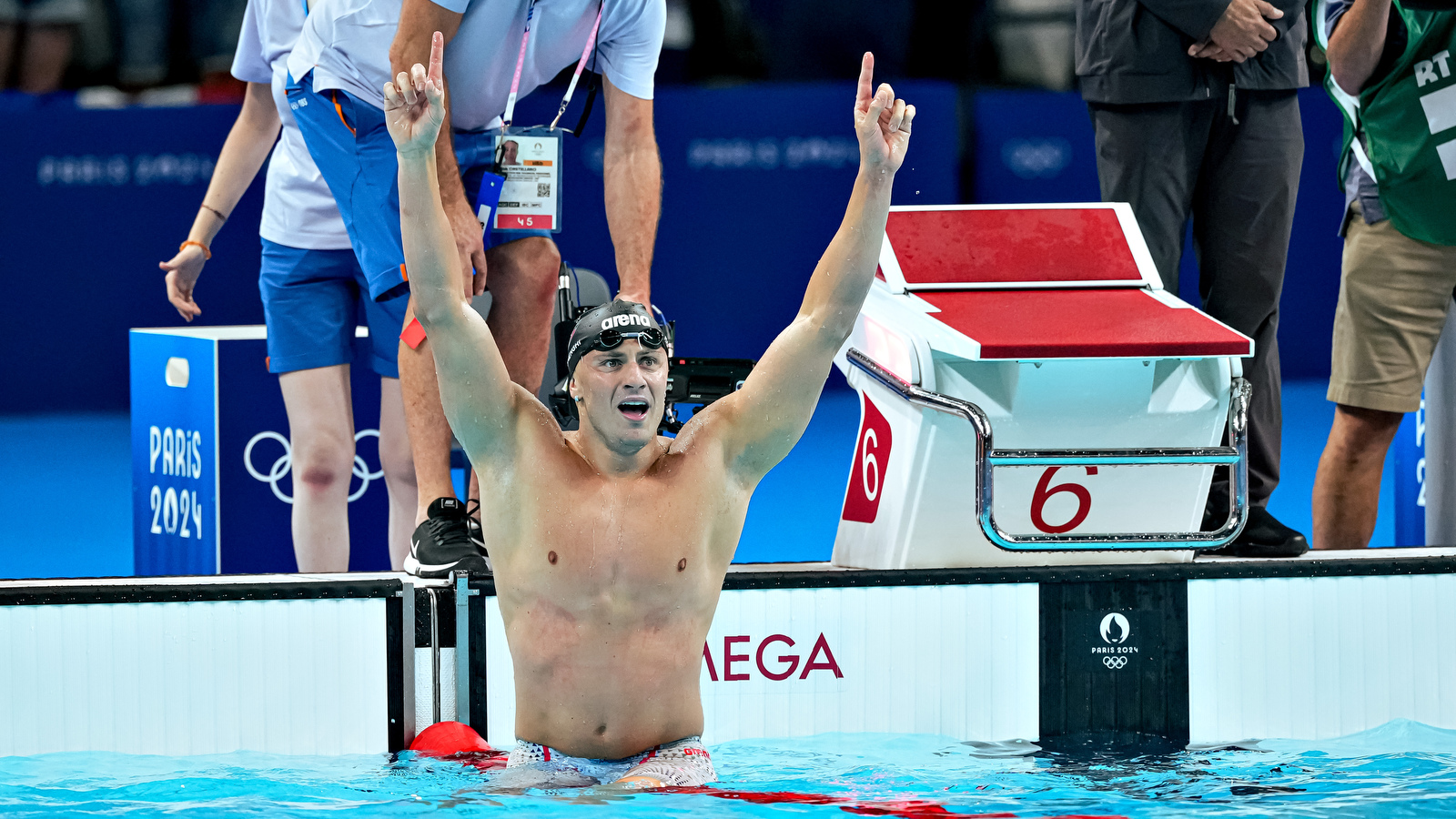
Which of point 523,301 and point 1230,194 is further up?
point 1230,194

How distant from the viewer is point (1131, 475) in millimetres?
3566

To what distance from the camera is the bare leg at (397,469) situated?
3.99 meters

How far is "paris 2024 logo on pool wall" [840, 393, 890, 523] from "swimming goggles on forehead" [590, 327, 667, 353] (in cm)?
100

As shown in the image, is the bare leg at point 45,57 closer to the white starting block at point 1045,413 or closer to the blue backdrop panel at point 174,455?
the blue backdrop panel at point 174,455

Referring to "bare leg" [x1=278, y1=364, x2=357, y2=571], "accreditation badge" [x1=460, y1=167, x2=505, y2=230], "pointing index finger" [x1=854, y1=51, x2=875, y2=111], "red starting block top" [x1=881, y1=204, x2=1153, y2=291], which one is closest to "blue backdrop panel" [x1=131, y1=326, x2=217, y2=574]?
"bare leg" [x1=278, y1=364, x2=357, y2=571]

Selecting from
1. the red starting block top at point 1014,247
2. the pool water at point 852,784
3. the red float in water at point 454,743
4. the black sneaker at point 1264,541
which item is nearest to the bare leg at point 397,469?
the red float in water at point 454,743

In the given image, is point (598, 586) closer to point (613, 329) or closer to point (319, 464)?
point (613, 329)

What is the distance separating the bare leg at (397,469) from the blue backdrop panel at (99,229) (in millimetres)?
4097

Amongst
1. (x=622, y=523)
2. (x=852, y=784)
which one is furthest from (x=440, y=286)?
(x=852, y=784)

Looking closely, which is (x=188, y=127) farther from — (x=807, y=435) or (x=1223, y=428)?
(x=1223, y=428)

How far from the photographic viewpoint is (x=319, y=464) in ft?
12.4

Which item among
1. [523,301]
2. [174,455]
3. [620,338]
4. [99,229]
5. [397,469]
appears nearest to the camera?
[620,338]

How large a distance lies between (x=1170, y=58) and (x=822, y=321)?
143 centimetres

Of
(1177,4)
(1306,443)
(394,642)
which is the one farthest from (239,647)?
(1306,443)
